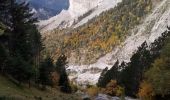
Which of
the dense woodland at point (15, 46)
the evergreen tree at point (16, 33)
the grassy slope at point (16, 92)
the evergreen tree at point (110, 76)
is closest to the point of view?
the grassy slope at point (16, 92)

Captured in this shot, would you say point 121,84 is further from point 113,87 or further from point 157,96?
point 157,96

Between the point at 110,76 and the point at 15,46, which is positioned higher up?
the point at 15,46

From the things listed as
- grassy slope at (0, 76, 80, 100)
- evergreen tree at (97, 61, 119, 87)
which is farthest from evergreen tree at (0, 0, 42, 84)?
evergreen tree at (97, 61, 119, 87)

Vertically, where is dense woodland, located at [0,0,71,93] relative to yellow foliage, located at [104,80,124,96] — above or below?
Result: above

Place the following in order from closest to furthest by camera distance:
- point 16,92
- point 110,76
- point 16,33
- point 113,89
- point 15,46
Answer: point 16,92, point 16,33, point 15,46, point 113,89, point 110,76

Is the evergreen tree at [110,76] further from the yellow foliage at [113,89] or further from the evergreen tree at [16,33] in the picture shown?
the evergreen tree at [16,33]

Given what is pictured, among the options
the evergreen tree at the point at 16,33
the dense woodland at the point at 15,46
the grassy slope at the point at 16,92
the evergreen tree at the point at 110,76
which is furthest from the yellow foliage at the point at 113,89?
the grassy slope at the point at 16,92

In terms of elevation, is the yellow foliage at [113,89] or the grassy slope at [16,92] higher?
the yellow foliage at [113,89]

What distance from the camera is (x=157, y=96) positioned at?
215 ft

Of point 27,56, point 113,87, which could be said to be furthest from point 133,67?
point 27,56

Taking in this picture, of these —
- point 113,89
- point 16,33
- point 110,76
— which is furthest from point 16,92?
point 110,76

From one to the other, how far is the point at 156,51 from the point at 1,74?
5785 centimetres

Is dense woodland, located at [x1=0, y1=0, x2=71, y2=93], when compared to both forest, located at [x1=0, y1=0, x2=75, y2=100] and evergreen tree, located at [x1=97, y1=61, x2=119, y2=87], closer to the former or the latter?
forest, located at [x1=0, y1=0, x2=75, y2=100]

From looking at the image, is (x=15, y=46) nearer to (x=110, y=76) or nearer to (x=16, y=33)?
(x=16, y=33)
